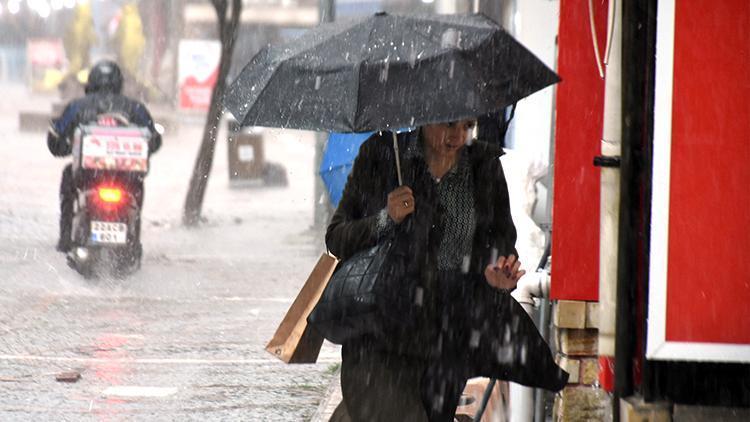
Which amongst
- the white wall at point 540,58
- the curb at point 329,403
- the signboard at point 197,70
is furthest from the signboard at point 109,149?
the signboard at point 197,70

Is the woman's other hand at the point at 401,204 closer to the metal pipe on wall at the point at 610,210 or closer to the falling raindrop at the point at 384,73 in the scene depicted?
the falling raindrop at the point at 384,73

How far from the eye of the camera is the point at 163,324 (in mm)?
10789

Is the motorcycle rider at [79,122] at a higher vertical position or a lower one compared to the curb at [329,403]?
higher

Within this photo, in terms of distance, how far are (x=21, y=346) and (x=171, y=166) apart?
→ 2151 centimetres

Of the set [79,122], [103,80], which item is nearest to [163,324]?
[79,122]

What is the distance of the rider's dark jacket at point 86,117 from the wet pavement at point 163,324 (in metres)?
1.31

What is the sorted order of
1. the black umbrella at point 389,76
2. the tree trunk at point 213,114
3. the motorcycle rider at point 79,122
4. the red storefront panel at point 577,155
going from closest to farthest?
1. the black umbrella at point 389,76
2. the red storefront panel at point 577,155
3. the motorcycle rider at point 79,122
4. the tree trunk at point 213,114

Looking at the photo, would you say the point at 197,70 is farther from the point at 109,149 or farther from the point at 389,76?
the point at 389,76

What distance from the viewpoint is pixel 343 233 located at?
4941 mm

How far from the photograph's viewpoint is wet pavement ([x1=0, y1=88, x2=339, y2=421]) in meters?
8.06

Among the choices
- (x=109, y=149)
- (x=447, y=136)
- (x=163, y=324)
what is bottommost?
(x=163, y=324)

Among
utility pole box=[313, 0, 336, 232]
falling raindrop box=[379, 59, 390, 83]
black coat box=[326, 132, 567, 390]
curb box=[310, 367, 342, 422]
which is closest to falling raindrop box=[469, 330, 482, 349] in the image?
black coat box=[326, 132, 567, 390]

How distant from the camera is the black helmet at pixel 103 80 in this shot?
13.2 meters

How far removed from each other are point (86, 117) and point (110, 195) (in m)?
0.92
